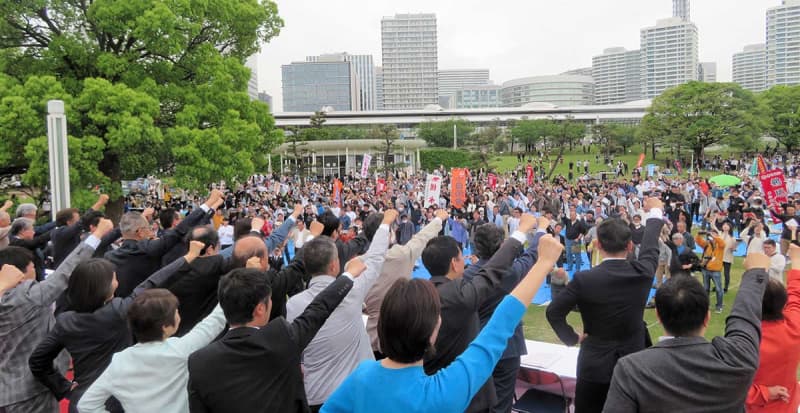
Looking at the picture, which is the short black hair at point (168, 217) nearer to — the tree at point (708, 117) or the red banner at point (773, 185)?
the red banner at point (773, 185)

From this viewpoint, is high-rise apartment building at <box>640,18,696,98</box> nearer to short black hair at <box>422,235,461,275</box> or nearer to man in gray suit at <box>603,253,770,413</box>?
short black hair at <box>422,235,461,275</box>

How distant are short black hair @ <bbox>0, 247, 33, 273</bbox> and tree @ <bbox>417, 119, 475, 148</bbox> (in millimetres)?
63864

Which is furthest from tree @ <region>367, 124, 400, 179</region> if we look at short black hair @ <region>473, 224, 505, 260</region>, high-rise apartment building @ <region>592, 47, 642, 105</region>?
high-rise apartment building @ <region>592, 47, 642, 105</region>

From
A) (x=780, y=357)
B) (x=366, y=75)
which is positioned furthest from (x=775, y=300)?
(x=366, y=75)

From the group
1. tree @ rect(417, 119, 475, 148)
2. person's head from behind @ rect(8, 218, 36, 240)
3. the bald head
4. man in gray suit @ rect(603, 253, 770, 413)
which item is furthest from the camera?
tree @ rect(417, 119, 475, 148)

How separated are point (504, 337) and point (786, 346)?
177 centimetres

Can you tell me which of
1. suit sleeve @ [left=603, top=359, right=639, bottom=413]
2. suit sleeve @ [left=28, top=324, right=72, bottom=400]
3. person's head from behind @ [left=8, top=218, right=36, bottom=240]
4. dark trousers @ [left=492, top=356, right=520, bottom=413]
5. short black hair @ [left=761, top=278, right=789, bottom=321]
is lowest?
dark trousers @ [left=492, top=356, right=520, bottom=413]

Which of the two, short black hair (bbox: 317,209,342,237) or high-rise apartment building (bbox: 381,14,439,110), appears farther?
high-rise apartment building (bbox: 381,14,439,110)

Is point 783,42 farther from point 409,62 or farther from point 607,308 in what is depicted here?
point 607,308

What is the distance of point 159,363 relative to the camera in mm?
2492

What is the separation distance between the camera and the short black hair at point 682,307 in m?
2.11

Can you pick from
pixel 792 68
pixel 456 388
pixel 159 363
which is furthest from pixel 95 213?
pixel 792 68

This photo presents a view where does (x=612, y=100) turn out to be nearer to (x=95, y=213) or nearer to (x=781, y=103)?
(x=781, y=103)

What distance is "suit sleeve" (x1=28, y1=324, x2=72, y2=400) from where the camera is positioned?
295 cm
